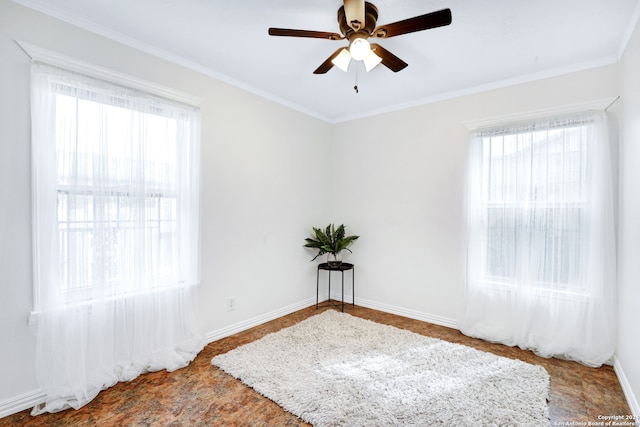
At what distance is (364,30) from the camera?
6.38 ft

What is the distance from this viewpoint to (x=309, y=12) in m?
2.05

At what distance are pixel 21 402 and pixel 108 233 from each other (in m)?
1.15

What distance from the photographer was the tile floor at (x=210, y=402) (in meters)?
1.91

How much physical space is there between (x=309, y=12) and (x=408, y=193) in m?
2.33

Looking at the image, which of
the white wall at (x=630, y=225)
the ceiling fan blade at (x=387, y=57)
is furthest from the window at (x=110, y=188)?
the white wall at (x=630, y=225)

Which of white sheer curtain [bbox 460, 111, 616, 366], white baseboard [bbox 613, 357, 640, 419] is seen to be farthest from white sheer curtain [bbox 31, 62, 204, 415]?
white baseboard [bbox 613, 357, 640, 419]

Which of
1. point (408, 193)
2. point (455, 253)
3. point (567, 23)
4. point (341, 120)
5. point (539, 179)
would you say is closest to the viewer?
point (567, 23)

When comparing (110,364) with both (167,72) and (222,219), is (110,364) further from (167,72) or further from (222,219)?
(167,72)

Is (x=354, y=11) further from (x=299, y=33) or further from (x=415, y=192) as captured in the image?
(x=415, y=192)

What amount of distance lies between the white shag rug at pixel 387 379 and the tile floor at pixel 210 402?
0.09m

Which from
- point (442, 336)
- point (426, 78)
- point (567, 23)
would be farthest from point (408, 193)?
point (567, 23)

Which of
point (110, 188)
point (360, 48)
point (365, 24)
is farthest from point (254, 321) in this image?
point (365, 24)

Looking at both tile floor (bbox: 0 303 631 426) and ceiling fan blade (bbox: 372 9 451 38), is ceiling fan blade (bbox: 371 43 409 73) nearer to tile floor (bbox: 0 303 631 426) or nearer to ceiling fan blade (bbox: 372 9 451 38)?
ceiling fan blade (bbox: 372 9 451 38)

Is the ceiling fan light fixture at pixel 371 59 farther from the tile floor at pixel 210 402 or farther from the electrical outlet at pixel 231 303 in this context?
the electrical outlet at pixel 231 303
